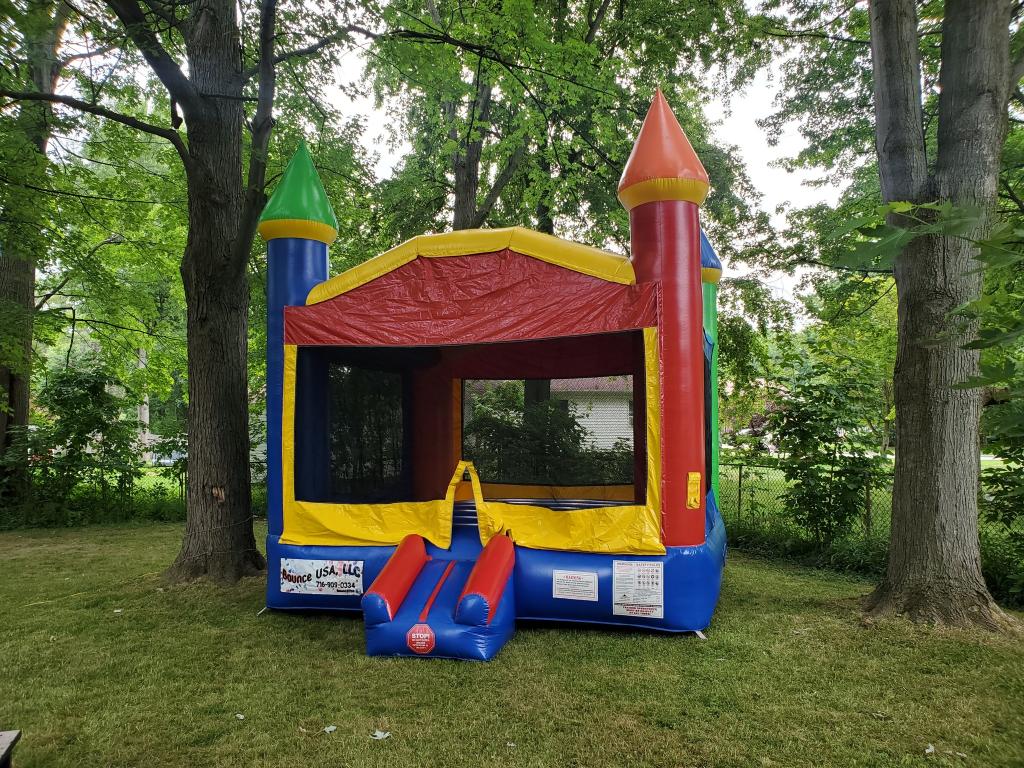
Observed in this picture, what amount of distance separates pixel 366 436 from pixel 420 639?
1859 mm

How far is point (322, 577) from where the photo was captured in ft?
14.5

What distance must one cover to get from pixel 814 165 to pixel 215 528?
8.40 meters

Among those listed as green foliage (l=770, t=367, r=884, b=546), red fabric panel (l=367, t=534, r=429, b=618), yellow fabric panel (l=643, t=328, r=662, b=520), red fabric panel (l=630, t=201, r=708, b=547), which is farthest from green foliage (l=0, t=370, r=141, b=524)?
green foliage (l=770, t=367, r=884, b=546)

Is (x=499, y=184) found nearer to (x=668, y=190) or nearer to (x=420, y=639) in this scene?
(x=668, y=190)

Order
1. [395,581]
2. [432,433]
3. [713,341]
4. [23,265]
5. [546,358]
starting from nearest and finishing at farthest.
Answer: [395,581] → [546,358] → [432,433] → [713,341] → [23,265]

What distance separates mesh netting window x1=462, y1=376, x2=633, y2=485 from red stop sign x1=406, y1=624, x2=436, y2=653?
79.6 inches

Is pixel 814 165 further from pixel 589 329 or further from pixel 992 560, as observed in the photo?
pixel 589 329

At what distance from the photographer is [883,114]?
14.0 ft

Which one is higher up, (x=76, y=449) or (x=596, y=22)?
(x=596, y=22)

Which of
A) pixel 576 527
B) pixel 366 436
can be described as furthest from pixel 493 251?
pixel 576 527

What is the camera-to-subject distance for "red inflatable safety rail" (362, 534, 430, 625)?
371 cm

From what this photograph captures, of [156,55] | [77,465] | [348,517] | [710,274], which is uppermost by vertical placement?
[156,55]

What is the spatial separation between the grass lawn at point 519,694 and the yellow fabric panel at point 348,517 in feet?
1.88

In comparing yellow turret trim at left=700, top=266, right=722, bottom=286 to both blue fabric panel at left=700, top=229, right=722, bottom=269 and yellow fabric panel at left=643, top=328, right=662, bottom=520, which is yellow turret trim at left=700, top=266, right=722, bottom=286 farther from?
yellow fabric panel at left=643, top=328, right=662, bottom=520
